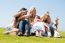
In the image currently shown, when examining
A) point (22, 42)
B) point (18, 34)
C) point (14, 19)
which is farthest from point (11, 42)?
point (14, 19)

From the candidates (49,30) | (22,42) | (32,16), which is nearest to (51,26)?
(49,30)

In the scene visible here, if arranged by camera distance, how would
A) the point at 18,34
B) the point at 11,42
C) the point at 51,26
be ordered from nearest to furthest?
the point at 11,42 < the point at 18,34 < the point at 51,26

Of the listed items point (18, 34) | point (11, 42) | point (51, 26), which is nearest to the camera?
point (11, 42)

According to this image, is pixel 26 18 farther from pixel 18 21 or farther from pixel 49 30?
pixel 49 30

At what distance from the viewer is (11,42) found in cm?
1257

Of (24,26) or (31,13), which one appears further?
(31,13)

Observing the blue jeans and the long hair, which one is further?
the long hair

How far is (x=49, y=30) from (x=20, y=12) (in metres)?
2.40

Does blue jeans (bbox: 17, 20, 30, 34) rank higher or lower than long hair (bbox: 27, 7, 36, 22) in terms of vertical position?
lower

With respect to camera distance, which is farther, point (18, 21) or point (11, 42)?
point (18, 21)

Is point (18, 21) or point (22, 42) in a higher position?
point (18, 21)

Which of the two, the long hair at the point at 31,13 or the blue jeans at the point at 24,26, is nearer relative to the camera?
the blue jeans at the point at 24,26

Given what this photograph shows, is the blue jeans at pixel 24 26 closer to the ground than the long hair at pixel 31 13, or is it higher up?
closer to the ground

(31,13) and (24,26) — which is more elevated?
(31,13)
